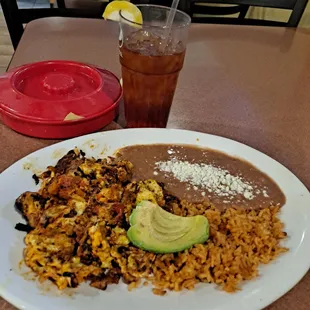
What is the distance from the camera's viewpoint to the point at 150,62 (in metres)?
1.09

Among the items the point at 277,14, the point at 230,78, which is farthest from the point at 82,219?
the point at 277,14

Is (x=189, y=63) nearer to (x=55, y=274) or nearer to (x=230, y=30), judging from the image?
(x=230, y=30)

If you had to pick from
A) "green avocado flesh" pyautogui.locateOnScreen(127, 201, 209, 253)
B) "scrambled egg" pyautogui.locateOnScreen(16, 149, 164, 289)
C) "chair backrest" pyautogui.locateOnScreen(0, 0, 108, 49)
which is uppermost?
"green avocado flesh" pyautogui.locateOnScreen(127, 201, 209, 253)

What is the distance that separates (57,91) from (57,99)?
0.12ft

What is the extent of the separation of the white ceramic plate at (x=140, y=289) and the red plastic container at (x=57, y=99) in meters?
0.10

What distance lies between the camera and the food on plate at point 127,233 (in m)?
0.77

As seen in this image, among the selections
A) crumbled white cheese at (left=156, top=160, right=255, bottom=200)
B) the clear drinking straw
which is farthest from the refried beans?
the clear drinking straw

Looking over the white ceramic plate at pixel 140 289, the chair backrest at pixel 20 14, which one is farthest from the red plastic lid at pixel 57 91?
the chair backrest at pixel 20 14

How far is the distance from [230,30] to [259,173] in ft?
3.38

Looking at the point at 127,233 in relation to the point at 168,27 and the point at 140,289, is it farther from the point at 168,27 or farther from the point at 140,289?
the point at 168,27

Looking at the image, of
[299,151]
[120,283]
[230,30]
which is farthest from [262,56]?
[120,283]

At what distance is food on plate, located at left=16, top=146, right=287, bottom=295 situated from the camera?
770 mm

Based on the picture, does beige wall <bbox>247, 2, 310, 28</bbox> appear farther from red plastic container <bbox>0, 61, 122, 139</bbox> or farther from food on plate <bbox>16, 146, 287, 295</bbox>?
food on plate <bbox>16, 146, 287, 295</bbox>

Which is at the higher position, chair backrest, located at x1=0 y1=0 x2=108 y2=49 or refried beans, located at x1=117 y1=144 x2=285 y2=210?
refried beans, located at x1=117 y1=144 x2=285 y2=210
